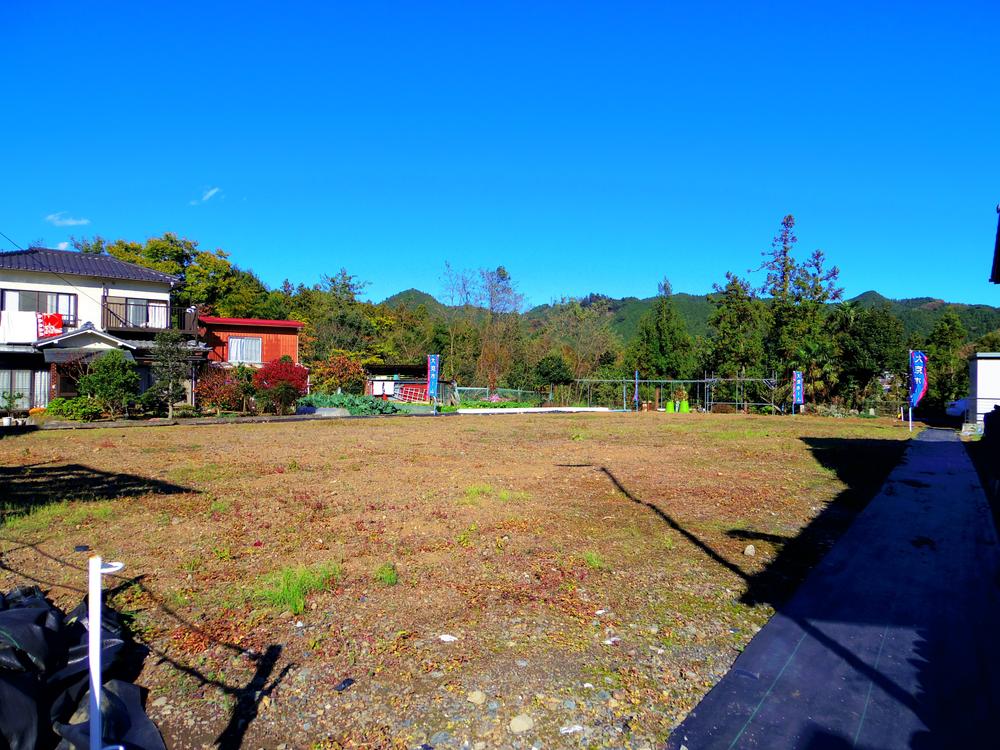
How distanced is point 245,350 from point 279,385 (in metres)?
8.45

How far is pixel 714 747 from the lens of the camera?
258 cm

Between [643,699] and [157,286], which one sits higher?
[157,286]

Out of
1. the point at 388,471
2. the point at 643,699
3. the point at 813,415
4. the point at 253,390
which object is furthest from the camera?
the point at 813,415

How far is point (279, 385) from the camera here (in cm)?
2233

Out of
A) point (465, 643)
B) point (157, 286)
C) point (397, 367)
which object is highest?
point (157, 286)

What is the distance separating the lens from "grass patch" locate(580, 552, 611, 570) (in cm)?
502

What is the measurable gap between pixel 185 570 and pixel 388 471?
5250mm

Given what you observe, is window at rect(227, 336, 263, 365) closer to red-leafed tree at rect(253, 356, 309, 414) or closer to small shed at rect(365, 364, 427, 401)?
small shed at rect(365, 364, 427, 401)

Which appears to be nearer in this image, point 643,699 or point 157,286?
point 643,699

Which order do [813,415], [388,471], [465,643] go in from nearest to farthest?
[465,643]
[388,471]
[813,415]

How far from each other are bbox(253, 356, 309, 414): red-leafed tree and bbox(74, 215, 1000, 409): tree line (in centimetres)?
703

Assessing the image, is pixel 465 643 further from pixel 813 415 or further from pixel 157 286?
pixel 813 415

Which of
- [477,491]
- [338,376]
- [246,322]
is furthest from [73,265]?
[477,491]

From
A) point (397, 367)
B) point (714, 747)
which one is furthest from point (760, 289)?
point (714, 747)
